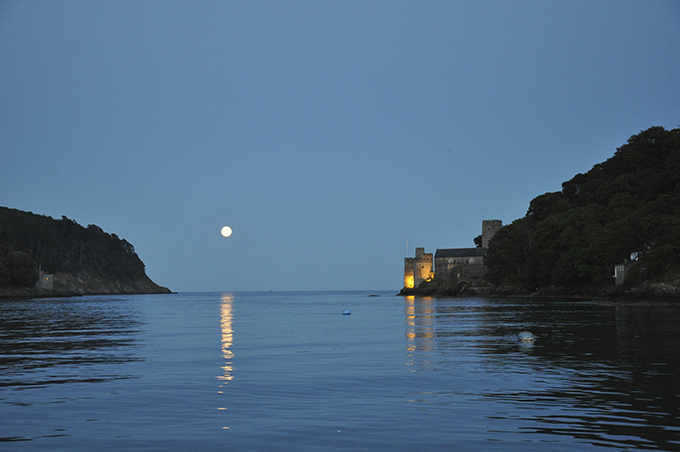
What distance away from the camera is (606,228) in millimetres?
77188

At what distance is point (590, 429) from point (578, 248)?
79.3m

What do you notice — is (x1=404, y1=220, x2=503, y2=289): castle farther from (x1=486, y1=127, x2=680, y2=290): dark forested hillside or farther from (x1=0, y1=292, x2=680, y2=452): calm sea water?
(x1=0, y1=292, x2=680, y2=452): calm sea water

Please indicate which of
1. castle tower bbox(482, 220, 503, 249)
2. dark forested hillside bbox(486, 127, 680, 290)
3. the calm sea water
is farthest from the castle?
the calm sea water

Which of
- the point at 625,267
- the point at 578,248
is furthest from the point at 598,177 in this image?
the point at 625,267

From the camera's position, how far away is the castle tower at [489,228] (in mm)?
146750

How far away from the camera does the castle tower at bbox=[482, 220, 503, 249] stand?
147 m

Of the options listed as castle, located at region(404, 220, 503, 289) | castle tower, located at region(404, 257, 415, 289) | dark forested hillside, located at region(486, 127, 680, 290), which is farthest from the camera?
castle tower, located at region(404, 257, 415, 289)

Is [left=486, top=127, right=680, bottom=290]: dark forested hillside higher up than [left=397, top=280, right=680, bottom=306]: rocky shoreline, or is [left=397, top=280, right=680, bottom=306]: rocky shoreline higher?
[left=486, top=127, right=680, bottom=290]: dark forested hillside

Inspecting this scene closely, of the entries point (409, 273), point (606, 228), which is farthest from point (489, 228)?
point (606, 228)

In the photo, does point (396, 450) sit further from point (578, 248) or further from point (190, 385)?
point (578, 248)

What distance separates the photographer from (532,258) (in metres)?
105

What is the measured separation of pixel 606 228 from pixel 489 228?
70231 millimetres

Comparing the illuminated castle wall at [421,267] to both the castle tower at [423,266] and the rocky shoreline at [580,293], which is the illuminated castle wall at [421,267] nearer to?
the castle tower at [423,266]

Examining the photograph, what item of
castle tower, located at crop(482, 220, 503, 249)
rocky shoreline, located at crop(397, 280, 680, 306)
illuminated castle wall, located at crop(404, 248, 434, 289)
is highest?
castle tower, located at crop(482, 220, 503, 249)
